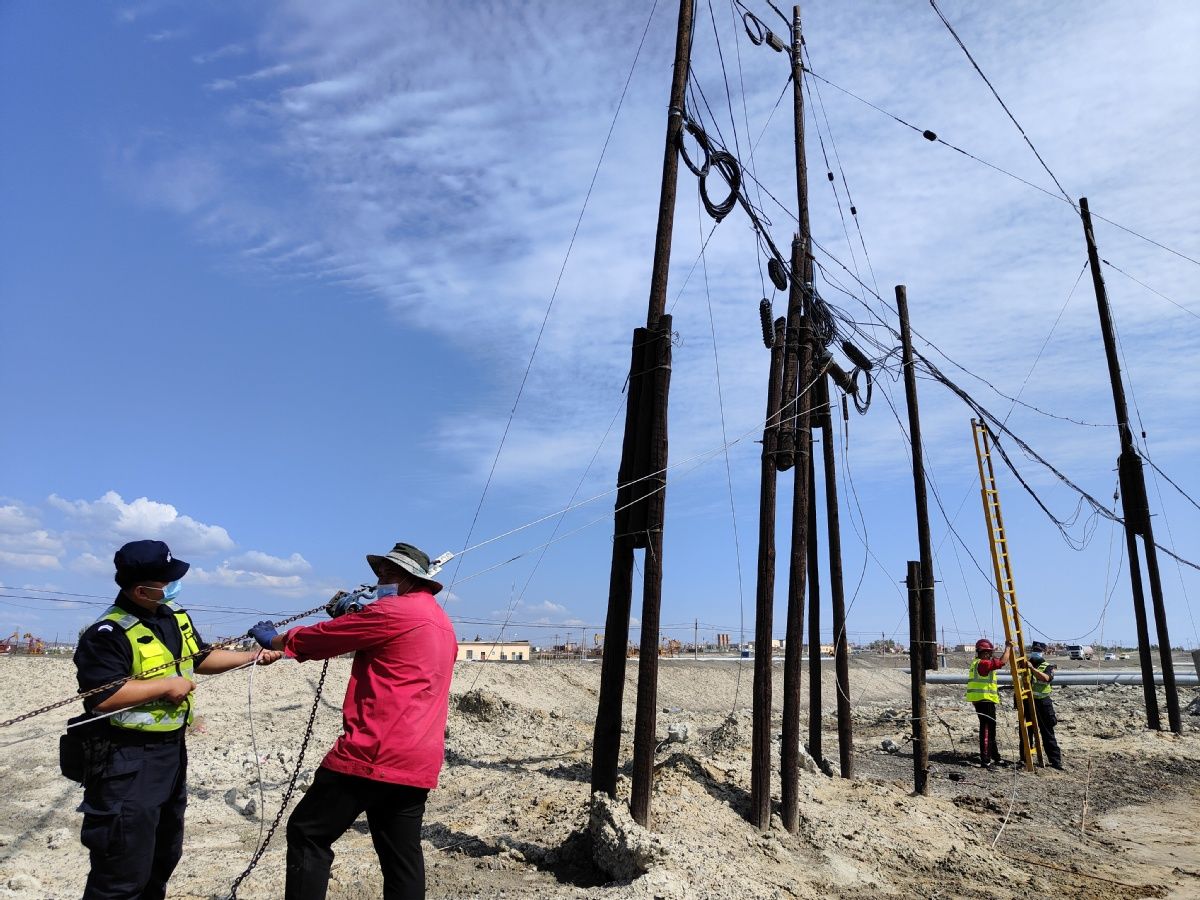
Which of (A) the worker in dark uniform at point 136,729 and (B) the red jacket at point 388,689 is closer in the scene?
(A) the worker in dark uniform at point 136,729

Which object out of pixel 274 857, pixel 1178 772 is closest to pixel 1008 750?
pixel 1178 772

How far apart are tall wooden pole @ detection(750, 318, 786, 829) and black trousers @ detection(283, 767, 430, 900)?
4.52 meters

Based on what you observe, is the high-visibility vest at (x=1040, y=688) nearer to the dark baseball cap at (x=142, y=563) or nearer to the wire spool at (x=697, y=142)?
the wire spool at (x=697, y=142)

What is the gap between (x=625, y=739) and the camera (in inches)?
526

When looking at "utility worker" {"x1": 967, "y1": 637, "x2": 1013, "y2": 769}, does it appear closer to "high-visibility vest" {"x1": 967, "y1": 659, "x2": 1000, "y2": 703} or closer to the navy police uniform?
"high-visibility vest" {"x1": 967, "y1": 659, "x2": 1000, "y2": 703}

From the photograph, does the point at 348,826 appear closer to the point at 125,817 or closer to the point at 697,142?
the point at 125,817

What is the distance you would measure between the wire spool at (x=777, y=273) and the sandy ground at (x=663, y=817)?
5.66 m

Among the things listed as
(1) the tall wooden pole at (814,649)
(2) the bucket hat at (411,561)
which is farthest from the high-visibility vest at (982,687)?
(2) the bucket hat at (411,561)

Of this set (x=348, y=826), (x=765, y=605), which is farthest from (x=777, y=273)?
(x=348, y=826)

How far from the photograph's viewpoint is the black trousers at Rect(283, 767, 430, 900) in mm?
3973

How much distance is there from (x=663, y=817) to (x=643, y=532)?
236cm

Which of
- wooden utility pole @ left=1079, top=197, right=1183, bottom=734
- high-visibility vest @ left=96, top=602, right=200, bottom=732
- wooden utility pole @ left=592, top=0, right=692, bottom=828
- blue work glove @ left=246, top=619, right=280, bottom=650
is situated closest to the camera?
high-visibility vest @ left=96, top=602, right=200, bottom=732

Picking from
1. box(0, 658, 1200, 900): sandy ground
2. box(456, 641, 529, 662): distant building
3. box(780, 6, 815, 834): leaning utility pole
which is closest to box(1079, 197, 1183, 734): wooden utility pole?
box(0, 658, 1200, 900): sandy ground

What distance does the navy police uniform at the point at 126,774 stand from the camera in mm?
3715
